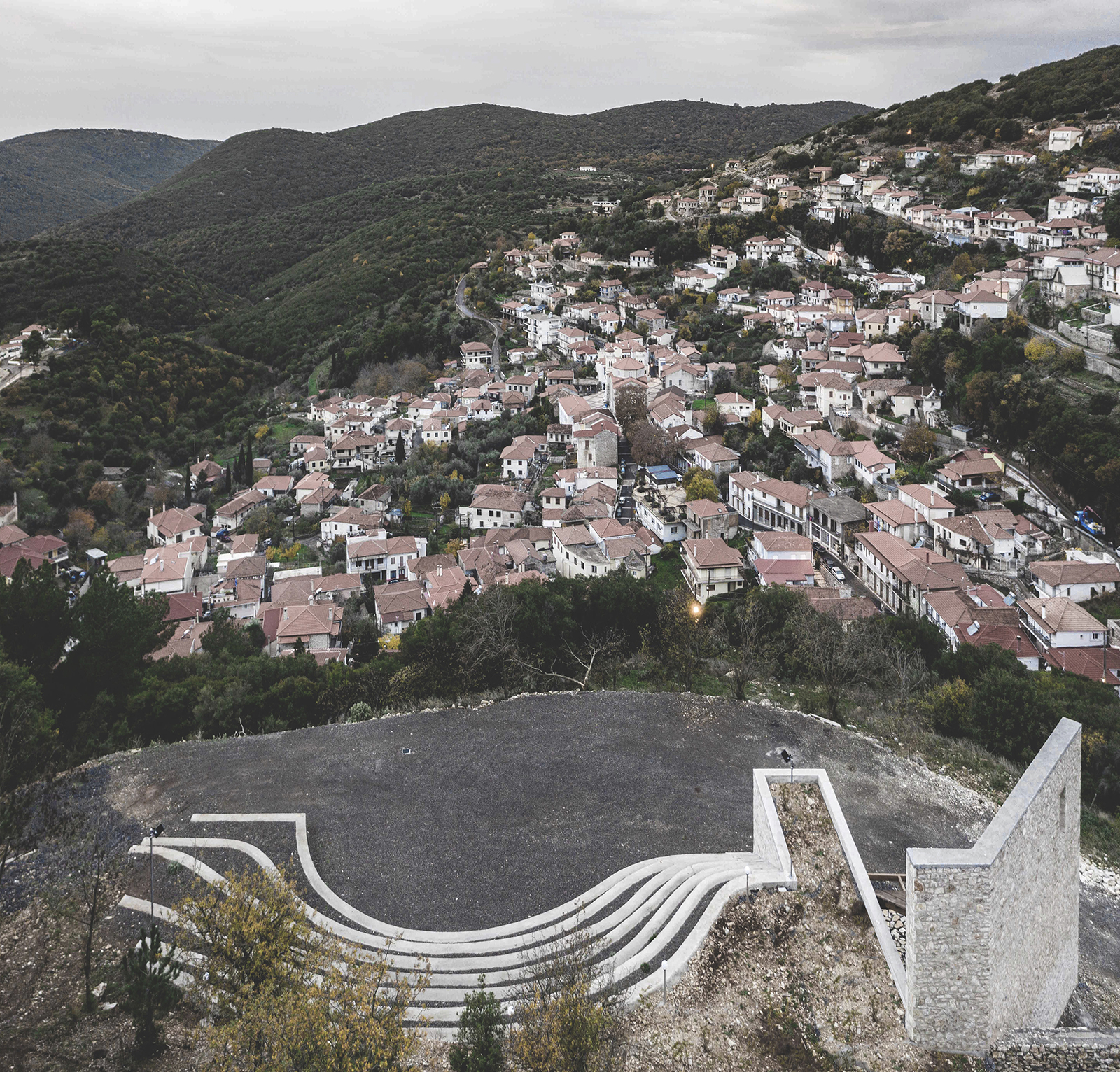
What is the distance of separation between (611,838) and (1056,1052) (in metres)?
4.69

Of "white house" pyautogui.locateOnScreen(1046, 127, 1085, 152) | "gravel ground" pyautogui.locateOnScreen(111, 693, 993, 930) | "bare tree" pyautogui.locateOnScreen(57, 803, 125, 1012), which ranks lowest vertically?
"gravel ground" pyautogui.locateOnScreen(111, 693, 993, 930)

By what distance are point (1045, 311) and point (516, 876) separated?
40.3 m

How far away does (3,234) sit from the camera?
325 ft

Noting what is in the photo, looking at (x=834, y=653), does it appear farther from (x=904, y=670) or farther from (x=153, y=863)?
(x=153, y=863)

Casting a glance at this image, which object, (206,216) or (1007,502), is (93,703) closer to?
(1007,502)

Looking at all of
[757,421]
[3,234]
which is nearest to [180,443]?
[757,421]

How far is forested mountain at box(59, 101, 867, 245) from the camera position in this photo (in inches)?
3649

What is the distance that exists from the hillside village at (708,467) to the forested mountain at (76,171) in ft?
263

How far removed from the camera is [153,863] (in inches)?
359

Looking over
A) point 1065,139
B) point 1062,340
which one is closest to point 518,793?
point 1062,340

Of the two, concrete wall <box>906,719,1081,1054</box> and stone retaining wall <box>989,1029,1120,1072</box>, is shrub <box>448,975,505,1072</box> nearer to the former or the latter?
concrete wall <box>906,719,1081,1054</box>

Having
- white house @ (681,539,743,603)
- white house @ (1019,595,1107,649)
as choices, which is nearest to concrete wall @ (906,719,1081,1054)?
white house @ (1019,595,1107,649)

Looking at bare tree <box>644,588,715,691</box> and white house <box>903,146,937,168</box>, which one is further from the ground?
white house <box>903,146,937,168</box>

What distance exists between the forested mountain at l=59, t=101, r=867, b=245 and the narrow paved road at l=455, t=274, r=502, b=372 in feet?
132
